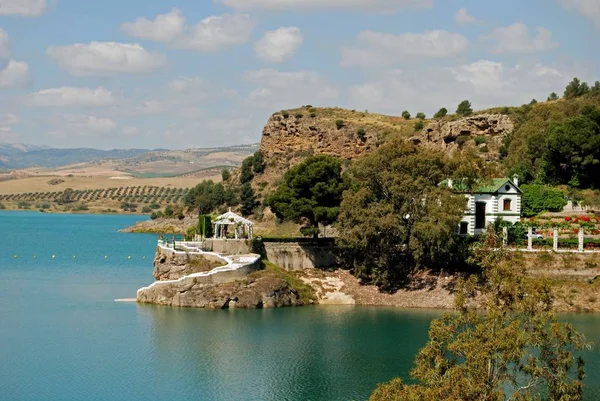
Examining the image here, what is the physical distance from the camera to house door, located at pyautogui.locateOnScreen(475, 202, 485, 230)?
209 feet

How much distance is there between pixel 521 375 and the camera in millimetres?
36281

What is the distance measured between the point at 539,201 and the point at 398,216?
18043mm

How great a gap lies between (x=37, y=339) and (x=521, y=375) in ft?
81.2

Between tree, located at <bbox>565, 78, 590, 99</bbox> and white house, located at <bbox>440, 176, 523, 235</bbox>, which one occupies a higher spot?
tree, located at <bbox>565, 78, 590, 99</bbox>

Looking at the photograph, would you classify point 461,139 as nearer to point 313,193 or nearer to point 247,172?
point 313,193

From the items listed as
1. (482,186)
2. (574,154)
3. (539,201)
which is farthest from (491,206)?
(574,154)

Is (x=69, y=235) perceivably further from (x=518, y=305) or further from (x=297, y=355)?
(x=518, y=305)

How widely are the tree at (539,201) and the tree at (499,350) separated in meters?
42.1

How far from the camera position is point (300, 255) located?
61.6 metres

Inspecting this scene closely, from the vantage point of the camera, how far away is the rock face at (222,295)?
53312 mm

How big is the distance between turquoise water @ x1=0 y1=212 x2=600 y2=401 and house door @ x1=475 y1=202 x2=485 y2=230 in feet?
40.2

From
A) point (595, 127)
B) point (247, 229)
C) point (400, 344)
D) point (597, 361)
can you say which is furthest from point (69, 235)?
point (597, 361)

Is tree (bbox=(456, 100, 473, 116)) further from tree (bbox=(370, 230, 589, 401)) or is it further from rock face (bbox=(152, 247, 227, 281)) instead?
tree (bbox=(370, 230, 589, 401))

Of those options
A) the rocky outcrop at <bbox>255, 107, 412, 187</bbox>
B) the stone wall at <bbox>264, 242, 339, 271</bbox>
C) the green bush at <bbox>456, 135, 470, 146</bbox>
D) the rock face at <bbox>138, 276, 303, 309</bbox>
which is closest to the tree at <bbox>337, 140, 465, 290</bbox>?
the stone wall at <bbox>264, 242, 339, 271</bbox>
